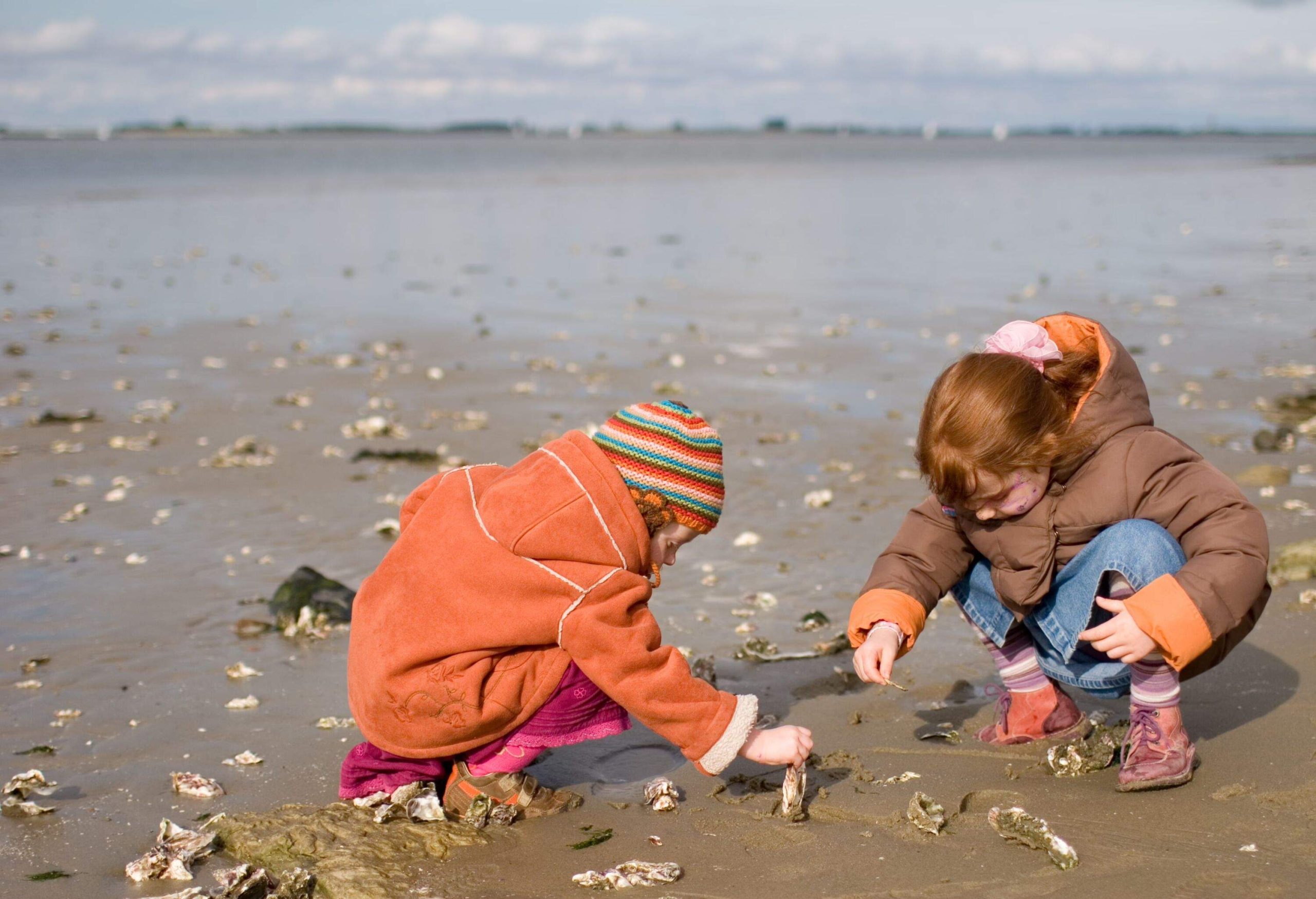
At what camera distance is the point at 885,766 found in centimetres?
412

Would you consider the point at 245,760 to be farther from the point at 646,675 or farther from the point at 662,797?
the point at 646,675

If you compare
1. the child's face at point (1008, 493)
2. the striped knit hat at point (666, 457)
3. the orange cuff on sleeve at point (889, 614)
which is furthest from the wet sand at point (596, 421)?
the striped knit hat at point (666, 457)

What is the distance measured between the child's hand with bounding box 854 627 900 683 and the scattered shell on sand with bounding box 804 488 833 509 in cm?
342

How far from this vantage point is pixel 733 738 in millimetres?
3547

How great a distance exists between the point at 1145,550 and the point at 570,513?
64.7 inches

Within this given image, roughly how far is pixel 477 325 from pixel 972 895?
465 inches

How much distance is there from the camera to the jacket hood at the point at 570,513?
3.50 m

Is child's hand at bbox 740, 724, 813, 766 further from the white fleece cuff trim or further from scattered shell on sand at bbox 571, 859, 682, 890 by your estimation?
scattered shell on sand at bbox 571, 859, 682, 890

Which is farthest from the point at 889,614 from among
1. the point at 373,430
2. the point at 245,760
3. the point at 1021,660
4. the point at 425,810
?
the point at 373,430

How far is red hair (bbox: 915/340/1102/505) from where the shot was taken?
353 centimetres

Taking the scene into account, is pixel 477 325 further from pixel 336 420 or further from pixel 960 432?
pixel 960 432

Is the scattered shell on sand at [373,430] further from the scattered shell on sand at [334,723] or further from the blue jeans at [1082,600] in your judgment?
the blue jeans at [1082,600]

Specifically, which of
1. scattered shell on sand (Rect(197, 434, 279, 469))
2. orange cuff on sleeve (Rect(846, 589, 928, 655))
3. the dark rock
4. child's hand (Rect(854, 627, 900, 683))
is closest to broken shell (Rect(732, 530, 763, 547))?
the dark rock

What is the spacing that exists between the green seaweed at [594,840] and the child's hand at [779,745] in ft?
1.58
